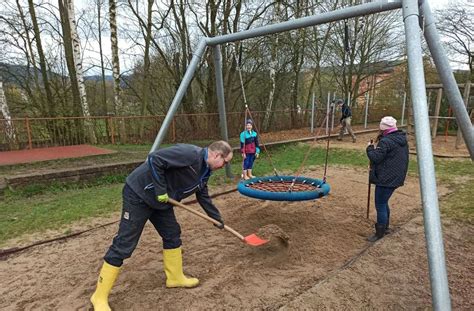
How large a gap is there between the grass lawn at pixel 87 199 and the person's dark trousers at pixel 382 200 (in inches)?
59.7

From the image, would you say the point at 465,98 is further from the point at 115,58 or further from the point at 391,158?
the point at 115,58

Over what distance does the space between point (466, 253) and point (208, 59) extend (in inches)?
517

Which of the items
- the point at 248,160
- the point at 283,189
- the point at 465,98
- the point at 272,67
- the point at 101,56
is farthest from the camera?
the point at 101,56

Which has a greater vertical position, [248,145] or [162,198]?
[162,198]

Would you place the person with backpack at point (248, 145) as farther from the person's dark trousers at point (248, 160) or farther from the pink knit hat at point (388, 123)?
the pink knit hat at point (388, 123)

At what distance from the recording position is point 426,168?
2537mm

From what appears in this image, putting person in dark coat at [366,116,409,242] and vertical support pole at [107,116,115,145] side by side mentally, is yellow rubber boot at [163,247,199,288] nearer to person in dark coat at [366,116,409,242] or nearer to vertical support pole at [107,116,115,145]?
person in dark coat at [366,116,409,242]

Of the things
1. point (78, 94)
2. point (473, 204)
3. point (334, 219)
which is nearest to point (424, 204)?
point (334, 219)

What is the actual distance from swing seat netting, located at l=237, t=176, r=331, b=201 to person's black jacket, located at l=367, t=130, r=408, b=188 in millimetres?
686

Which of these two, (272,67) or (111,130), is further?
(272,67)

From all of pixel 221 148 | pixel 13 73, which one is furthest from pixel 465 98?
pixel 13 73

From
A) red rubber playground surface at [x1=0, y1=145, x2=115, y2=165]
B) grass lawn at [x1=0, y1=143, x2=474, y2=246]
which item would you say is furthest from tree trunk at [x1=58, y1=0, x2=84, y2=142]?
grass lawn at [x1=0, y1=143, x2=474, y2=246]

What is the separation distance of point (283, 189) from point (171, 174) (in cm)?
217

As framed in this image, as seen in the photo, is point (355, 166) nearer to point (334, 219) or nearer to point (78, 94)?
point (334, 219)
